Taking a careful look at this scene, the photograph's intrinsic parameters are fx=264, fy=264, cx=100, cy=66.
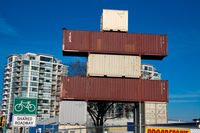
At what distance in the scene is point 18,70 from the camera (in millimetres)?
124125

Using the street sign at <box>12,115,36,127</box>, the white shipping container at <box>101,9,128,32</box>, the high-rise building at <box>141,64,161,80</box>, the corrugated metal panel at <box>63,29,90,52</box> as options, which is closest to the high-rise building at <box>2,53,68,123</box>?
the high-rise building at <box>141,64,161,80</box>

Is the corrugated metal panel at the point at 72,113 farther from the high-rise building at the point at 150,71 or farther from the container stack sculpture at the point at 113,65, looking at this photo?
the high-rise building at the point at 150,71

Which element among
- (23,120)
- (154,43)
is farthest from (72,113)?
(23,120)

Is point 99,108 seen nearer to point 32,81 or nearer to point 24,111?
point 24,111

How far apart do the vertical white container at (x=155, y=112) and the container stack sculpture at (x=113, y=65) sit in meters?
0.58

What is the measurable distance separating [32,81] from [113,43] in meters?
97.4

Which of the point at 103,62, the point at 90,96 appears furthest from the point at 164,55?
the point at 90,96

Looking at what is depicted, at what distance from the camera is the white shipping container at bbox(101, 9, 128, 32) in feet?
108

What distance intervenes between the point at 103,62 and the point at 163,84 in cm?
753

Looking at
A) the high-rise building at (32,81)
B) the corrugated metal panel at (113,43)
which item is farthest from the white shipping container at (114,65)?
the high-rise building at (32,81)

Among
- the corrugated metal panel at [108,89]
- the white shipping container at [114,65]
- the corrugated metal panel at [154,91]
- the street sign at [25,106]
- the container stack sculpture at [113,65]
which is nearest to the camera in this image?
the street sign at [25,106]

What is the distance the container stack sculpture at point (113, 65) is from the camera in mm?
30219

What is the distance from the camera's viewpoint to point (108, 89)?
30.4 metres

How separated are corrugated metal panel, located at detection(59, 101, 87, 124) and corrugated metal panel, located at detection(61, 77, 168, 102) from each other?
2.76ft
